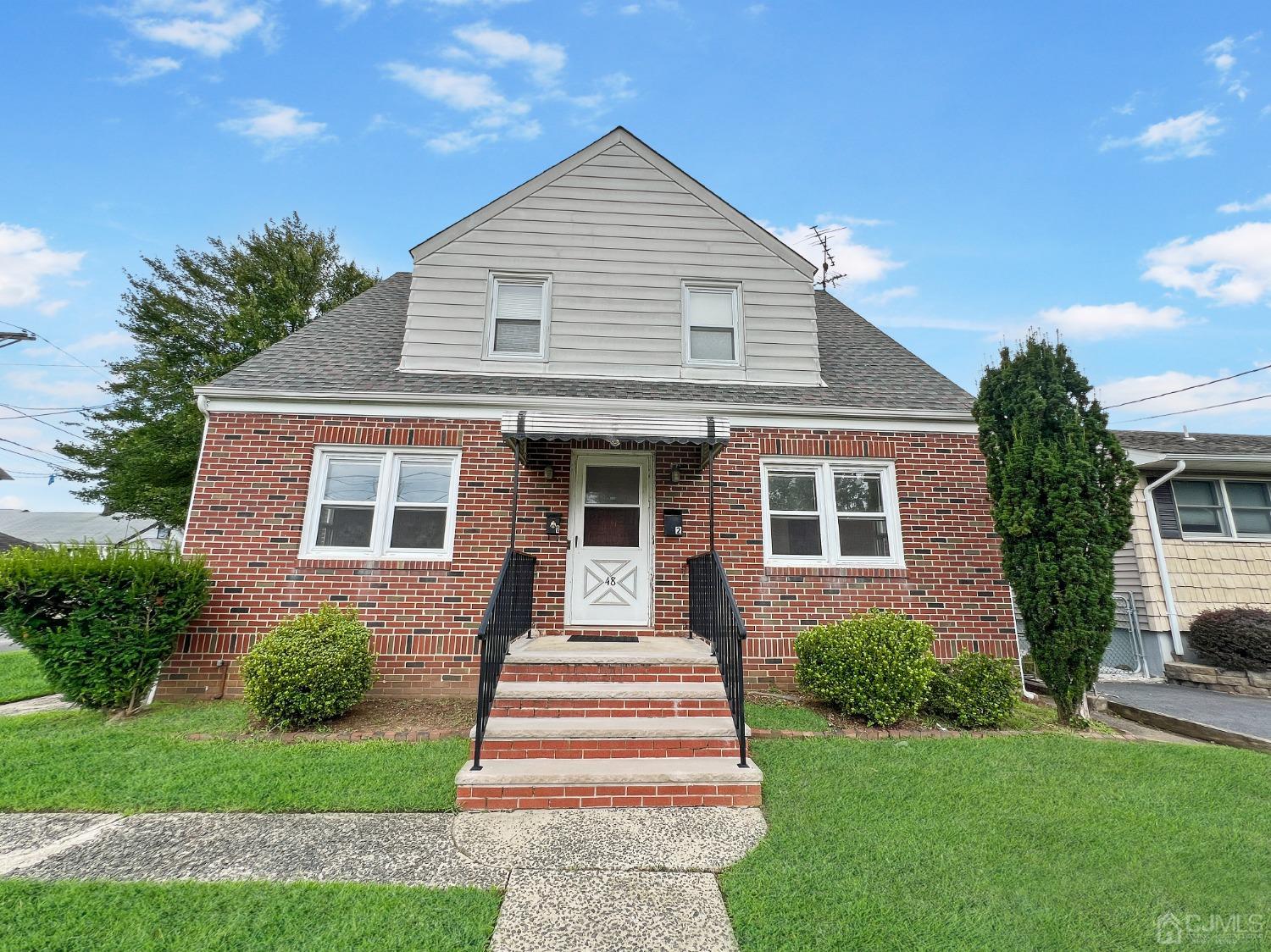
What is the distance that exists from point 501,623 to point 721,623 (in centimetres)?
195

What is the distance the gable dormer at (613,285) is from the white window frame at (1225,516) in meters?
8.20

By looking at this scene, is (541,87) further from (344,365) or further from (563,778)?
(563,778)

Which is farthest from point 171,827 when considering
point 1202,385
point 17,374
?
point 17,374

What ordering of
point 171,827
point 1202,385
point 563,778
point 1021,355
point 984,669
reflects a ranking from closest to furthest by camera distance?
point 171,827 < point 563,778 < point 984,669 < point 1021,355 < point 1202,385

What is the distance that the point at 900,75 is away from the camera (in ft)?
31.6

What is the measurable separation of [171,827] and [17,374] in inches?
1060

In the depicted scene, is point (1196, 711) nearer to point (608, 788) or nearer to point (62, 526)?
point (608, 788)

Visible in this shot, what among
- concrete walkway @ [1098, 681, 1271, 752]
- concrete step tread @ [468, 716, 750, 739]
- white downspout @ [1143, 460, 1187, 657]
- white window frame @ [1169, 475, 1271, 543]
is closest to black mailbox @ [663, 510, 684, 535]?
concrete step tread @ [468, 716, 750, 739]

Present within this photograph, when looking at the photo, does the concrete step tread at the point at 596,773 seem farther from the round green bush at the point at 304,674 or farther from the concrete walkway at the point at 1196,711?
the concrete walkway at the point at 1196,711

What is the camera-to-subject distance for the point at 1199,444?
408 inches

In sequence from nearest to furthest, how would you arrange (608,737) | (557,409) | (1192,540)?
(608,737)
(557,409)
(1192,540)

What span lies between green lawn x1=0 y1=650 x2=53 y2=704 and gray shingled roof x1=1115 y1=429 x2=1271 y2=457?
1791 centimetres

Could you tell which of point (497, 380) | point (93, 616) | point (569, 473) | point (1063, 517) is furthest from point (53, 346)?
point (1063, 517)

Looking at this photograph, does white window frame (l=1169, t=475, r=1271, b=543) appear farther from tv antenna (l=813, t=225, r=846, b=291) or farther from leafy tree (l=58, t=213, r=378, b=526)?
leafy tree (l=58, t=213, r=378, b=526)
